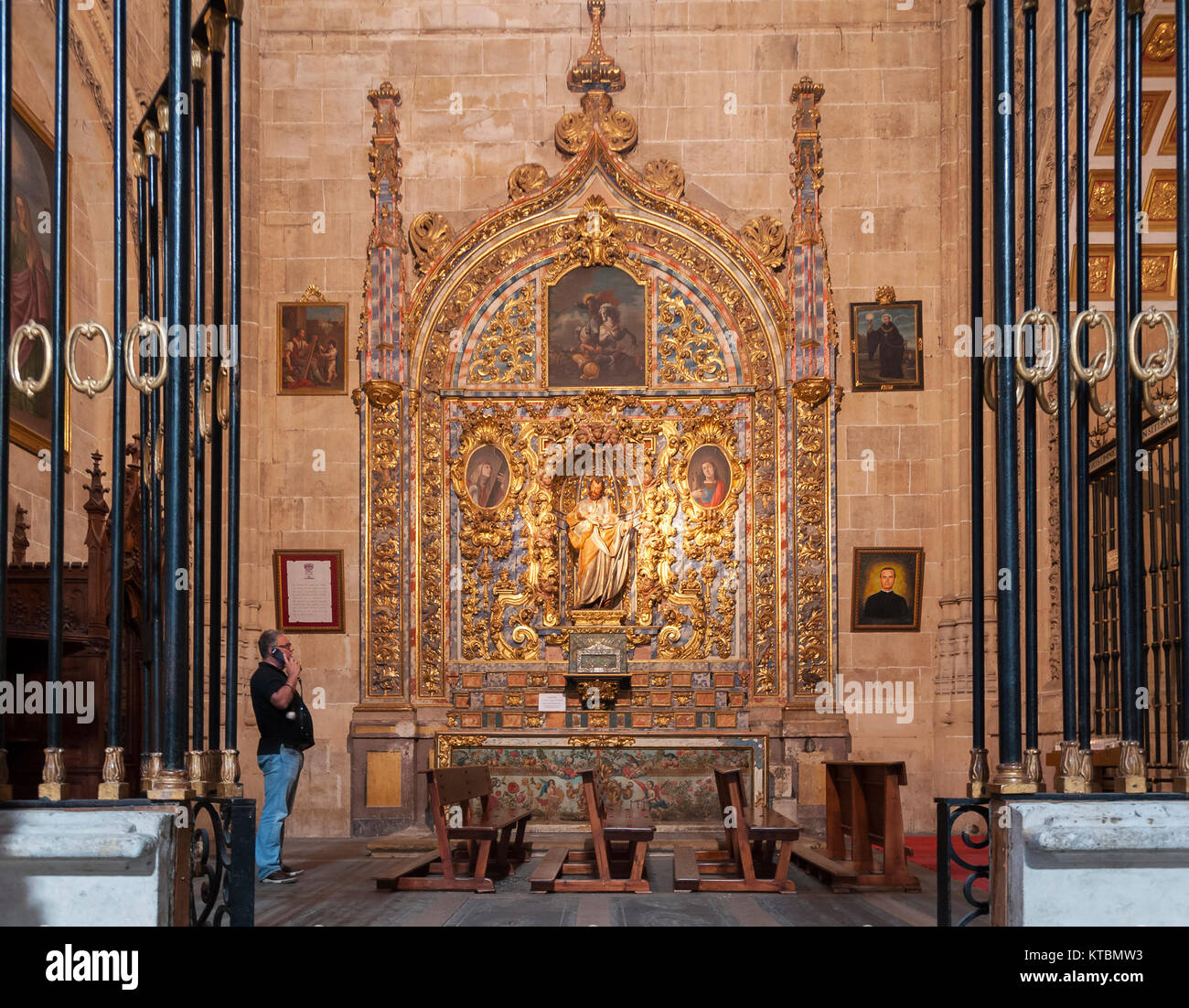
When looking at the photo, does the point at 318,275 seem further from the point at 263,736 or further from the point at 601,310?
the point at 263,736

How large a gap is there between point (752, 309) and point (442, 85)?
3.90 m

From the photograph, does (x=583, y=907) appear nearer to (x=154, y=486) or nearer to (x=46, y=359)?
(x=154, y=486)

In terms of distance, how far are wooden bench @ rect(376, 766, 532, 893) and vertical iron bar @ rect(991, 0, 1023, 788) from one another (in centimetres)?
449

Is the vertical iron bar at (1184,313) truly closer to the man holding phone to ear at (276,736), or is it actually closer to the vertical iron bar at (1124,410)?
the vertical iron bar at (1124,410)

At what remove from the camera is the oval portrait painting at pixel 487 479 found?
1423cm

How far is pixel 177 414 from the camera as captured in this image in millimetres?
4602

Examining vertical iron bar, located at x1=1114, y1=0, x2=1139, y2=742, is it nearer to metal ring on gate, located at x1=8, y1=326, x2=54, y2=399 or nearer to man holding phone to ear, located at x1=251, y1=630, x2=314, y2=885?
metal ring on gate, located at x1=8, y1=326, x2=54, y2=399

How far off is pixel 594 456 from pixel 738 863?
5.61 m

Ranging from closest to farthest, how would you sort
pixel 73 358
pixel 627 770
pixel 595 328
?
pixel 73 358
pixel 627 770
pixel 595 328

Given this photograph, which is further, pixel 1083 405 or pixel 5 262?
pixel 1083 405

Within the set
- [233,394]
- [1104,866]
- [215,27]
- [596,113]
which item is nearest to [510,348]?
[596,113]

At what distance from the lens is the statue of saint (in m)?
13.8

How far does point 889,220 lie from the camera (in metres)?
14.2
